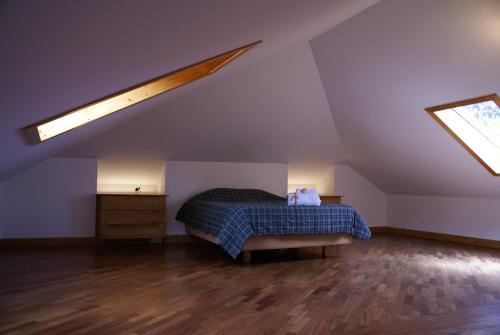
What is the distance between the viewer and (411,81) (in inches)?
186

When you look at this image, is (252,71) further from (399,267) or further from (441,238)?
(441,238)

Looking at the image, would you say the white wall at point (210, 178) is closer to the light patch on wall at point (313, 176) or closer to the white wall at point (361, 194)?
the light patch on wall at point (313, 176)

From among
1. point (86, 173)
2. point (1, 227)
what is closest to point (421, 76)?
point (86, 173)

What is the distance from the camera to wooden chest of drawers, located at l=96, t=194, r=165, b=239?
5559 millimetres

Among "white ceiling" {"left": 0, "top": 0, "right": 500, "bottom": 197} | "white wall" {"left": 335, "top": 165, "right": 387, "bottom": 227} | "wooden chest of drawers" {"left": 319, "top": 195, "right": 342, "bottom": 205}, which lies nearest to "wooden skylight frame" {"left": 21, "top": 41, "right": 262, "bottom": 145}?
"white ceiling" {"left": 0, "top": 0, "right": 500, "bottom": 197}

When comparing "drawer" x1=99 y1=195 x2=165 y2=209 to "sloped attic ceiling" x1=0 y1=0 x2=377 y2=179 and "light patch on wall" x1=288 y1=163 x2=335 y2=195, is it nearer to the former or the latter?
"sloped attic ceiling" x1=0 y1=0 x2=377 y2=179

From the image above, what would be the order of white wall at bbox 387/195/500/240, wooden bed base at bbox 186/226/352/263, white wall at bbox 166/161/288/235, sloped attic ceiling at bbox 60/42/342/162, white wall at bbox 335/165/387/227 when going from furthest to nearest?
white wall at bbox 335/165/387/227 < white wall at bbox 166/161/288/235 < white wall at bbox 387/195/500/240 < sloped attic ceiling at bbox 60/42/342/162 < wooden bed base at bbox 186/226/352/263

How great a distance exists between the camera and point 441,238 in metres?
6.84

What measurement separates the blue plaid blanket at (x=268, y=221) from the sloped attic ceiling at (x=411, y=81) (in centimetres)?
142

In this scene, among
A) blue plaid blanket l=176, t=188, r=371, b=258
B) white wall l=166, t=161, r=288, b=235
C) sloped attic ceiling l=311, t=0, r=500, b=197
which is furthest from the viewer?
white wall l=166, t=161, r=288, b=235

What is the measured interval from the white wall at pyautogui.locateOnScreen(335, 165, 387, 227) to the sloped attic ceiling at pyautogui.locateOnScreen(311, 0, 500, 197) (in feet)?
1.35

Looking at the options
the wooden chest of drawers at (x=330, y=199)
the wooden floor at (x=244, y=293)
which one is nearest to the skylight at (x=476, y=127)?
the wooden floor at (x=244, y=293)

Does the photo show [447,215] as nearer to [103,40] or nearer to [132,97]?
[132,97]

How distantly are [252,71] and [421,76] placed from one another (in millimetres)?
1845
